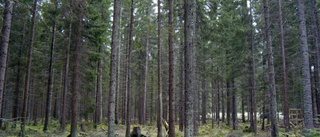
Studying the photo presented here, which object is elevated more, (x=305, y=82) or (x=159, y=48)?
(x=159, y=48)

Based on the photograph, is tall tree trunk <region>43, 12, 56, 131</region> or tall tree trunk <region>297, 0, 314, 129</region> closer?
tall tree trunk <region>297, 0, 314, 129</region>

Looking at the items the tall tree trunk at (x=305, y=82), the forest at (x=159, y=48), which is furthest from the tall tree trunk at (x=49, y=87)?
the tall tree trunk at (x=305, y=82)

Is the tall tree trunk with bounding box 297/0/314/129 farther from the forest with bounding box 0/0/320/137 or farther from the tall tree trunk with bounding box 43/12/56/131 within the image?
the tall tree trunk with bounding box 43/12/56/131

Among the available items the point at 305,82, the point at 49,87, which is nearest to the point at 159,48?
the point at 305,82

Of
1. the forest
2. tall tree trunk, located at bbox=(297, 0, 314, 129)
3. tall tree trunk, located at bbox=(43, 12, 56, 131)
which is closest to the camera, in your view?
tall tree trunk, located at bbox=(297, 0, 314, 129)

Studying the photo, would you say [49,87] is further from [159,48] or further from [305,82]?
[305,82]

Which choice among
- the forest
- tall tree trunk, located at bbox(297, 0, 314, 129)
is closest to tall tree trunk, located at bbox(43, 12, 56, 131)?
the forest

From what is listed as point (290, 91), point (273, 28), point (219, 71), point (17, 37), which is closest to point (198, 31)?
point (273, 28)

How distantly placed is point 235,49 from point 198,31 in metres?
6.00

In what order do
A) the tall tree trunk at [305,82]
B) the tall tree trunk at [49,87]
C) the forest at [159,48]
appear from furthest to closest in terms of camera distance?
the tall tree trunk at [49,87] → the forest at [159,48] → the tall tree trunk at [305,82]

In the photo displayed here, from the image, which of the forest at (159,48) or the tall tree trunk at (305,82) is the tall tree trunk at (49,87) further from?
the tall tree trunk at (305,82)

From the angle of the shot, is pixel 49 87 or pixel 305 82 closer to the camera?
pixel 305 82

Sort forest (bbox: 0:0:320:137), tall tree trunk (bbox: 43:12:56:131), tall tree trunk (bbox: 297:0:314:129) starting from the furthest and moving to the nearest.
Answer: tall tree trunk (bbox: 43:12:56:131) < forest (bbox: 0:0:320:137) < tall tree trunk (bbox: 297:0:314:129)

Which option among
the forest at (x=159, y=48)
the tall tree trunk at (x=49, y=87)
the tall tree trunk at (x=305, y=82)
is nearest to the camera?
the tall tree trunk at (x=305, y=82)
